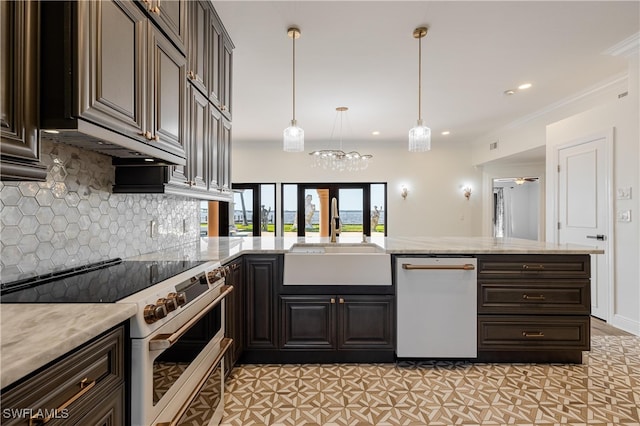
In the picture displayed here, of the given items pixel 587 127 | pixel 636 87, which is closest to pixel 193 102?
pixel 636 87

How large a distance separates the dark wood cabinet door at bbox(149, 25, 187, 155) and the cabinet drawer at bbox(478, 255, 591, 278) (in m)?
2.25

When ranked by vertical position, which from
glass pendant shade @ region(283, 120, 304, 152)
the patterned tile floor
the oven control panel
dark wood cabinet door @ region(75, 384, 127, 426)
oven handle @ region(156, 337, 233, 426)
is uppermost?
glass pendant shade @ region(283, 120, 304, 152)

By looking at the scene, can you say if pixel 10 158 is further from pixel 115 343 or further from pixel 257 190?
pixel 257 190

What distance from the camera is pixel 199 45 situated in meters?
2.19

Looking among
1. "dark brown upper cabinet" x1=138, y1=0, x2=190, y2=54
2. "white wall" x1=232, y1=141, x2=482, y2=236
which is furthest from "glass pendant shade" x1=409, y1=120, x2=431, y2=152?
"white wall" x1=232, y1=141, x2=482, y2=236

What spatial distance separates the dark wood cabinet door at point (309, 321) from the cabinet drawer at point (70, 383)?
1.54m

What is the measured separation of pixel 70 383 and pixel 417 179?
6.96m

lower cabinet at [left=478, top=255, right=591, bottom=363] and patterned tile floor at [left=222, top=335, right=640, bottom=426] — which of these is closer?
patterned tile floor at [left=222, top=335, right=640, bottom=426]

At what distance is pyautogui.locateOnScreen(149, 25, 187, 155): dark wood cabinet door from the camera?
1445mm

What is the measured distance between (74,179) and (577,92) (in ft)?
18.2

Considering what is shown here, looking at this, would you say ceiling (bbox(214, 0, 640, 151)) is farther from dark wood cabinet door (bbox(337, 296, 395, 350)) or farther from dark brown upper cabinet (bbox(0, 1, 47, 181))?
dark wood cabinet door (bbox(337, 296, 395, 350))

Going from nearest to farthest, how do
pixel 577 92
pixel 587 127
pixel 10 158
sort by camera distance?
pixel 10 158 < pixel 587 127 < pixel 577 92

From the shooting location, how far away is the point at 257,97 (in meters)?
4.32

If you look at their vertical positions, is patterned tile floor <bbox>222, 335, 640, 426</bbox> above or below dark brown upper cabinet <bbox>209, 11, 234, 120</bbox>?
below
